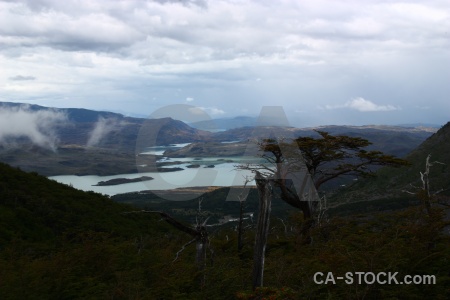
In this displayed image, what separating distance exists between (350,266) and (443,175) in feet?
330

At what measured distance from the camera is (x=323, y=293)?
10852 mm

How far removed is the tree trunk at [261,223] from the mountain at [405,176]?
96992 millimetres

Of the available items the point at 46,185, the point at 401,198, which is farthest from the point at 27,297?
the point at 401,198

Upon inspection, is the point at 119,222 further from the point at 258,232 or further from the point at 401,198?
the point at 401,198

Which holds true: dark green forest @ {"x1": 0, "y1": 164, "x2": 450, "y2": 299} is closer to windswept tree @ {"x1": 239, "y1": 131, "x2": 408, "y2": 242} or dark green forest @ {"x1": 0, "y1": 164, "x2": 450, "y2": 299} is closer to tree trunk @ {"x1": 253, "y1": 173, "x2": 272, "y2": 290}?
tree trunk @ {"x1": 253, "y1": 173, "x2": 272, "y2": 290}

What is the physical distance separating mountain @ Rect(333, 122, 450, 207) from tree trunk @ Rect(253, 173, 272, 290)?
97.0 metres

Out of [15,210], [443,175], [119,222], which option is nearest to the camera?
[15,210]

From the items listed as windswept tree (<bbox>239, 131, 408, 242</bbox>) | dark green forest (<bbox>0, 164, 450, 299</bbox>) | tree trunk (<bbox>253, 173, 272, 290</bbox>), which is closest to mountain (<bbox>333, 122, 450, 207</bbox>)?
windswept tree (<bbox>239, 131, 408, 242</bbox>)

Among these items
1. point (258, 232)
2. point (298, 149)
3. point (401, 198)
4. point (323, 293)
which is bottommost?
point (401, 198)

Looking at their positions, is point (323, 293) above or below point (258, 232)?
below

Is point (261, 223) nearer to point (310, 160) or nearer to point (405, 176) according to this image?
point (310, 160)

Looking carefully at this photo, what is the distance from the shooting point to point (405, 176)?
120m

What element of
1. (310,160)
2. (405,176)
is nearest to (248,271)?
(310,160)

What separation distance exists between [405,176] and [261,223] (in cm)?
12078
